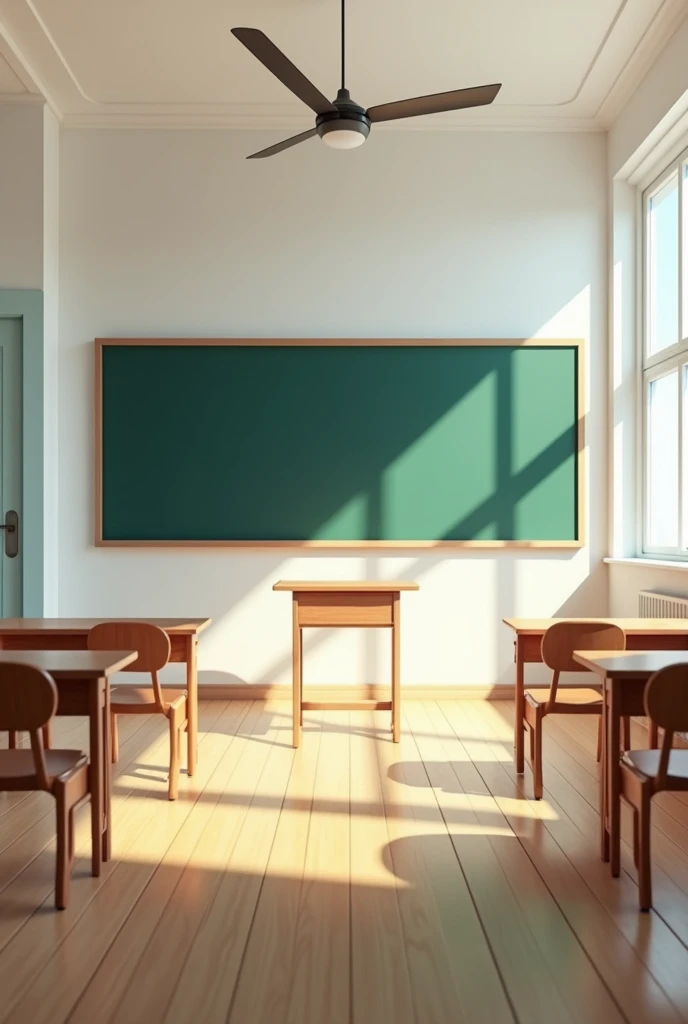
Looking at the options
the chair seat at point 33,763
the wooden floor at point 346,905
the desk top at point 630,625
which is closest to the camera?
the wooden floor at point 346,905

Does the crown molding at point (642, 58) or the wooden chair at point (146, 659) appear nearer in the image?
the wooden chair at point (146, 659)

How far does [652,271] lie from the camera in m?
5.74

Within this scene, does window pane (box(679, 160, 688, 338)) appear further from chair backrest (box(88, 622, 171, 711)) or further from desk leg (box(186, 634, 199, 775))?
chair backrest (box(88, 622, 171, 711))

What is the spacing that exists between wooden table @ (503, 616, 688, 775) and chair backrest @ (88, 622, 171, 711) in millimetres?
1555

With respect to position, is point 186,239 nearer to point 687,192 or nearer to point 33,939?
point 687,192

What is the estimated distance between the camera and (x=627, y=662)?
2.91 m

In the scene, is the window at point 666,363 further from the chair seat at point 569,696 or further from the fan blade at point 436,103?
the fan blade at point 436,103

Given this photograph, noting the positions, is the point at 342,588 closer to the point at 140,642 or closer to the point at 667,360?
the point at 140,642

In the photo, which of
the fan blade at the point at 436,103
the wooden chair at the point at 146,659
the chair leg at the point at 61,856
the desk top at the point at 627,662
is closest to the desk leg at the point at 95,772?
the chair leg at the point at 61,856

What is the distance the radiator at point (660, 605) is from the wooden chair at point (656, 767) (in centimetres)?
204

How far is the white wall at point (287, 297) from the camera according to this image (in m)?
5.84

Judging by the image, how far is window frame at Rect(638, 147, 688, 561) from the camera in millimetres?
5094

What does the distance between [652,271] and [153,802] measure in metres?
4.45

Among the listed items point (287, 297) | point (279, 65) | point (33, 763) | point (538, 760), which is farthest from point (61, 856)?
point (287, 297)
